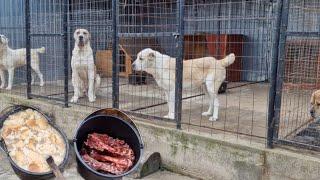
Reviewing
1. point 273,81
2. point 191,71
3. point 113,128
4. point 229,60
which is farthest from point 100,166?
point 229,60

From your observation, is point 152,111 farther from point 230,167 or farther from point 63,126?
point 230,167

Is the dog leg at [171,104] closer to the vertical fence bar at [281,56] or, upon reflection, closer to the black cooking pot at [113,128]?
the vertical fence bar at [281,56]

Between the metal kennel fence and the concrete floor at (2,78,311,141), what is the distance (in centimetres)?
1

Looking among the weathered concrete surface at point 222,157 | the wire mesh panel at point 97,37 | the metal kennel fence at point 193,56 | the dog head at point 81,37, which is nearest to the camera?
the weathered concrete surface at point 222,157

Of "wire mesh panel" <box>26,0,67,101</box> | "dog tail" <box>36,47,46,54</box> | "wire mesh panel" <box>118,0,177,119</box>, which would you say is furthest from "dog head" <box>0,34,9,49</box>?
"wire mesh panel" <box>118,0,177,119</box>

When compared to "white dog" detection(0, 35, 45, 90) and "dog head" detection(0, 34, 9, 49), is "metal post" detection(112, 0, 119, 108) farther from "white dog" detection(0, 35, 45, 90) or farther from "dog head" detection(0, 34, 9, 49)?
"dog head" detection(0, 34, 9, 49)

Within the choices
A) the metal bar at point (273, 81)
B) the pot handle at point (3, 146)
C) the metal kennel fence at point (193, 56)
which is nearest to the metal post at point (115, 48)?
the metal kennel fence at point (193, 56)

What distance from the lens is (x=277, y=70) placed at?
12.8 ft

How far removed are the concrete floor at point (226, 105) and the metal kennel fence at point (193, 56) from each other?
0.01m

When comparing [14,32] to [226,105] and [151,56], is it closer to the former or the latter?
[151,56]

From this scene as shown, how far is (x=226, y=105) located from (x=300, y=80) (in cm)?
123

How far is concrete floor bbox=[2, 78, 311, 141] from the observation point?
4.90 metres

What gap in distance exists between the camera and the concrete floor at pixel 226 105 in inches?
193

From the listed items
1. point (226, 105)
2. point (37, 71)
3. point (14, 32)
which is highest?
point (14, 32)
